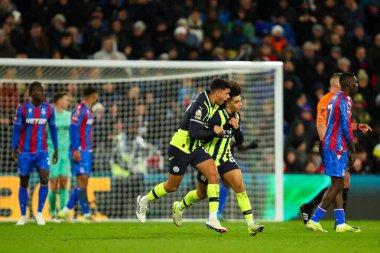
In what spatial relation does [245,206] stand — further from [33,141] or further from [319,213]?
[33,141]

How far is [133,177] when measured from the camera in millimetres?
17625

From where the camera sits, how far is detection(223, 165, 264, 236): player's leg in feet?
38.5

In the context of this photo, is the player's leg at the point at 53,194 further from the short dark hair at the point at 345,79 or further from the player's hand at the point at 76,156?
the short dark hair at the point at 345,79

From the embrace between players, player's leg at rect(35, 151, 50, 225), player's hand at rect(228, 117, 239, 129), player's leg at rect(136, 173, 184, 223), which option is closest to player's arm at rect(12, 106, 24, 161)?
player's leg at rect(35, 151, 50, 225)

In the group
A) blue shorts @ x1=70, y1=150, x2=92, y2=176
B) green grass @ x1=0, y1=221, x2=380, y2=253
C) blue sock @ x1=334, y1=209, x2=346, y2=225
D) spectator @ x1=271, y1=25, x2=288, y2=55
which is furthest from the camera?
spectator @ x1=271, y1=25, x2=288, y2=55

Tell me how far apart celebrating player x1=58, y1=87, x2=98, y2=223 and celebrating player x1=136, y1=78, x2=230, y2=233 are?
2986mm

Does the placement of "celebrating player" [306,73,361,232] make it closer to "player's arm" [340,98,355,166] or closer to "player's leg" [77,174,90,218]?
"player's arm" [340,98,355,166]

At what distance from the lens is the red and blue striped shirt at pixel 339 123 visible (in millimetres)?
12391

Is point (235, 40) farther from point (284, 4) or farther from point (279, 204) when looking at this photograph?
point (279, 204)

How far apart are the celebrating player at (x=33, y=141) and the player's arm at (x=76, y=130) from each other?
1.19 feet

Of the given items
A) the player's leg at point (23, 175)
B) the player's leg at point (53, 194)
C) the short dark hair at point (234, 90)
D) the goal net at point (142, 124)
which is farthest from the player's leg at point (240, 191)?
the player's leg at point (53, 194)

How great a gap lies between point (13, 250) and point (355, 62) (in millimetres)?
12950

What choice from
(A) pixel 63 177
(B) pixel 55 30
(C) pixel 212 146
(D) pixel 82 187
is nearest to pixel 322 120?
(C) pixel 212 146

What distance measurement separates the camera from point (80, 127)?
15.4m
